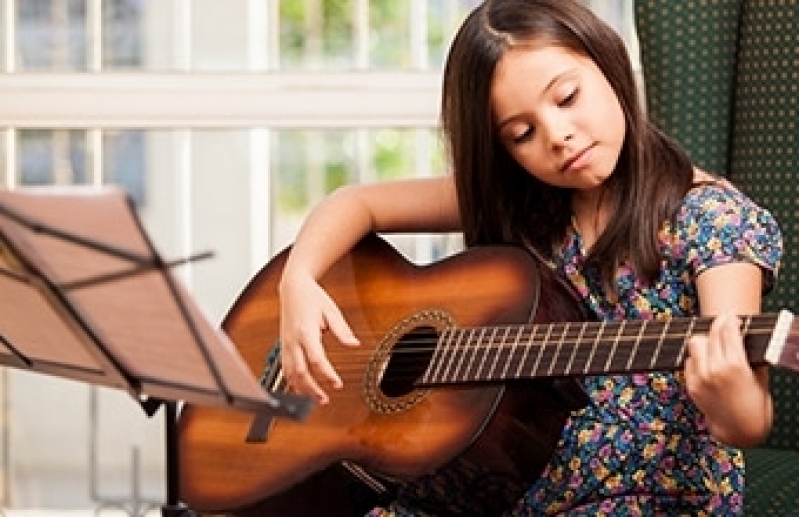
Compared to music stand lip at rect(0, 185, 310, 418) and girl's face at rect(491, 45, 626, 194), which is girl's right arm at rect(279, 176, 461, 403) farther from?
music stand lip at rect(0, 185, 310, 418)

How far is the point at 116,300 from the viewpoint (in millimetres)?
1509

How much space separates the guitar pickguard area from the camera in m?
2.08

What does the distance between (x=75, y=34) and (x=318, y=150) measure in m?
0.50

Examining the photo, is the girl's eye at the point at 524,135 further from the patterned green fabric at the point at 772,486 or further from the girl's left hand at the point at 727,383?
the patterned green fabric at the point at 772,486

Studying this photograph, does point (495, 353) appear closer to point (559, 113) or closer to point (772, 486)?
point (559, 113)

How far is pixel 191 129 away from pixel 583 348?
1.45 m

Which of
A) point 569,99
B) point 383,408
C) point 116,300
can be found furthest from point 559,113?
point 116,300

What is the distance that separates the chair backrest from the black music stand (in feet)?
4.00

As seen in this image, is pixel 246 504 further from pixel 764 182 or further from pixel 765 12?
pixel 765 12

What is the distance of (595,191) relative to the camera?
7.03ft

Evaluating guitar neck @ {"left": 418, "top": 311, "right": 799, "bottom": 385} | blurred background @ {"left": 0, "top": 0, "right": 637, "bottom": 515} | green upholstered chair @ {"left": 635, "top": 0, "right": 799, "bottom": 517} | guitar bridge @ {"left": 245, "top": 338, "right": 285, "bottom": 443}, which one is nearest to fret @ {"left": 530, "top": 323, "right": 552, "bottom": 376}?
guitar neck @ {"left": 418, "top": 311, "right": 799, "bottom": 385}

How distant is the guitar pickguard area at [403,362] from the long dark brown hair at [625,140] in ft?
0.59

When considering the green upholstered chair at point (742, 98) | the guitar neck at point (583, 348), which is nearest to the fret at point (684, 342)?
the guitar neck at point (583, 348)

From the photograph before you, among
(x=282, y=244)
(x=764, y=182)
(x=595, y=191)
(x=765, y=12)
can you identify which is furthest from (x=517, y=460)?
(x=282, y=244)
